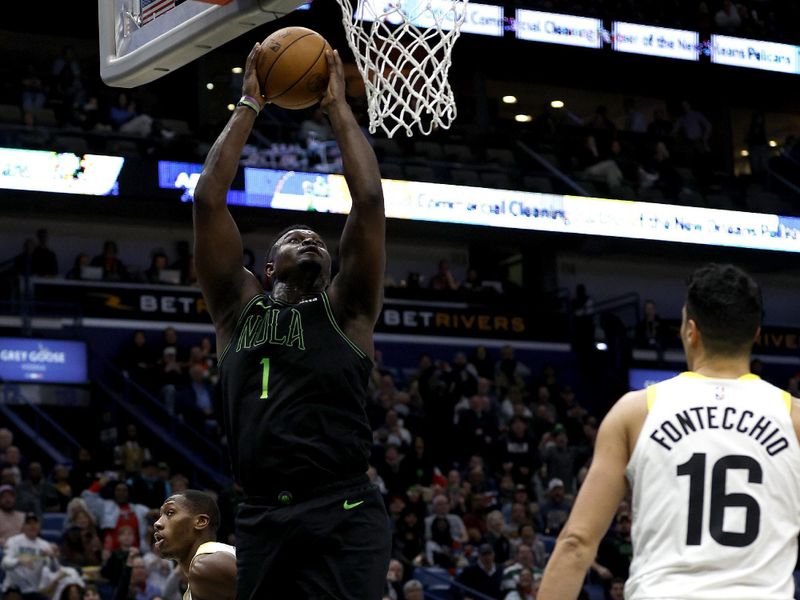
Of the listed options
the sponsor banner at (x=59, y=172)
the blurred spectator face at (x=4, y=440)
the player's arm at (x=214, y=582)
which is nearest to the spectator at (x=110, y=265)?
the sponsor banner at (x=59, y=172)

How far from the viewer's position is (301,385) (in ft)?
12.8

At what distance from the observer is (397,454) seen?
15852 mm

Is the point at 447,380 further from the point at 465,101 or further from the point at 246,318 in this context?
the point at 246,318

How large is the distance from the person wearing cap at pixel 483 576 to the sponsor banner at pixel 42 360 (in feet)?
21.4

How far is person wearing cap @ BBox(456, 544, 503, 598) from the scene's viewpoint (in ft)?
42.8

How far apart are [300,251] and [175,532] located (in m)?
1.60

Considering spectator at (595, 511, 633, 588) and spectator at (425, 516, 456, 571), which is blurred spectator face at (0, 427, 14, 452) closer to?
spectator at (425, 516, 456, 571)

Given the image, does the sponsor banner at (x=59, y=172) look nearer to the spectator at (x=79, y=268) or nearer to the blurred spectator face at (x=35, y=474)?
the spectator at (x=79, y=268)

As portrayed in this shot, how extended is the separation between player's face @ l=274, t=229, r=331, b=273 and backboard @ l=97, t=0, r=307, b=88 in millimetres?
1012

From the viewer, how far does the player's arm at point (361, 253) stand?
13.0 ft

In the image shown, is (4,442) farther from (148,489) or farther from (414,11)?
(414,11)

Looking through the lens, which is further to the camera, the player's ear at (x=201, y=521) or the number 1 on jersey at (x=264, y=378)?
the player's ear at (x=201, y=521)

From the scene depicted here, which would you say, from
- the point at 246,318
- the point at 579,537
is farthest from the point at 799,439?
the point at 246,318

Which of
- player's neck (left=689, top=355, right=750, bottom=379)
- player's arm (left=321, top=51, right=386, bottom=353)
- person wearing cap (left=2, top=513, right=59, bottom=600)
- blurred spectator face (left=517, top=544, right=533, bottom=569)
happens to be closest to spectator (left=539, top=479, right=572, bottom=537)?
blurred spectator face (left=517, top=544, right=533, bottom=569)
